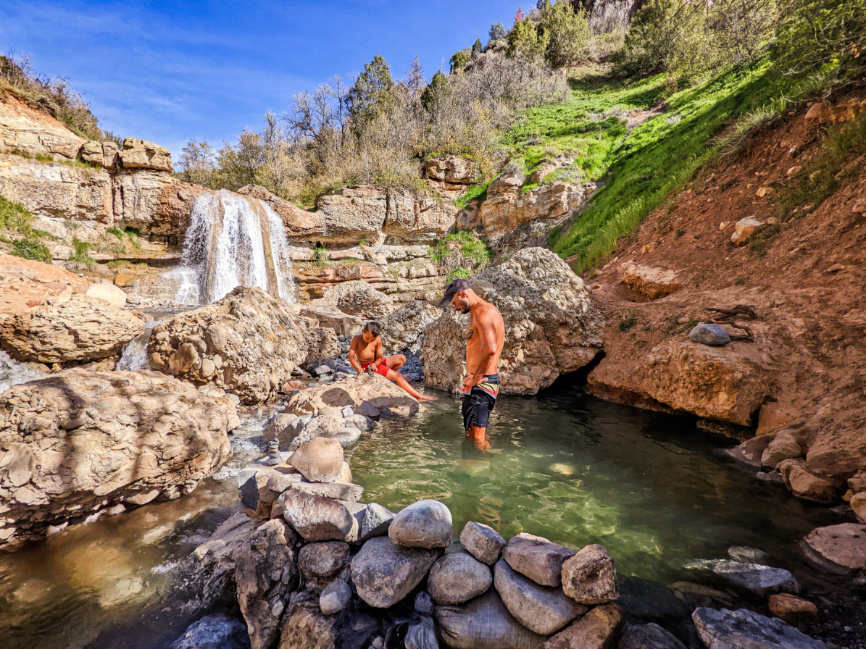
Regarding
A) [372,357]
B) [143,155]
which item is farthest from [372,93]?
[372,357]

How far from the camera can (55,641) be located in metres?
1.81

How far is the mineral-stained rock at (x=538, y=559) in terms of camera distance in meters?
1.89

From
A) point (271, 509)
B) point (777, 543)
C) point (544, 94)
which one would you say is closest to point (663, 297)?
point (777, 543)

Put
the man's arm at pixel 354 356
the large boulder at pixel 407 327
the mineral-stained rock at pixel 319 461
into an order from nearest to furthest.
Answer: the mineral-stained rock at pixel 319 461, the man's arm at pixel 354 356, the large boulder at pixel 407 327

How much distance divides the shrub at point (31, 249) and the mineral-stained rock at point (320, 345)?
29.5 ft

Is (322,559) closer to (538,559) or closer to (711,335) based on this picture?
(538,559)

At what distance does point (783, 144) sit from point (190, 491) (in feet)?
34.6

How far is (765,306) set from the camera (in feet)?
15.2

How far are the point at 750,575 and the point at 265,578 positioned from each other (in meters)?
2.80

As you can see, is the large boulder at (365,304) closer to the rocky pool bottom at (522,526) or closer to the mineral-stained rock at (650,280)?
the mineral-stained rock at (650,280)

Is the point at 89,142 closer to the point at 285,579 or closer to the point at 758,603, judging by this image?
A: the point at 285,579

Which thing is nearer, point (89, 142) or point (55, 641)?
point (55, 641)

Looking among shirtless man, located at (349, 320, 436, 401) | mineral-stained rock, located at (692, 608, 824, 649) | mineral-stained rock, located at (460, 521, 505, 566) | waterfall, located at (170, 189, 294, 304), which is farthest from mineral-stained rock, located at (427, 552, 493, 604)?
waterfall, located at (170, 189, 294, 304)

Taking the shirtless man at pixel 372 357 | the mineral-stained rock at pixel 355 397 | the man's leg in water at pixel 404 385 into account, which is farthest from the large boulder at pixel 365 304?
the mineral-stained rock at pixel 355 397
